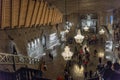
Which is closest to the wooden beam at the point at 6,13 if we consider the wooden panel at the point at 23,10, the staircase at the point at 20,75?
the wooden panel at the point at 23,10

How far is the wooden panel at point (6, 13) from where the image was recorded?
8.87 m

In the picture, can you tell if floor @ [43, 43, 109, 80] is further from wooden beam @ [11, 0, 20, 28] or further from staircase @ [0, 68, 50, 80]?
staircase @ [0, 68, 50, 80]

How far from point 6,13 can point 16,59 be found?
330 cm

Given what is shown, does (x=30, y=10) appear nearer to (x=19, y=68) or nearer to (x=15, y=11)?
(x=15, y=11)

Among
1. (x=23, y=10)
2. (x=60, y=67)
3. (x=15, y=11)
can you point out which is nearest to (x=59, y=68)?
(x=60, y=67)

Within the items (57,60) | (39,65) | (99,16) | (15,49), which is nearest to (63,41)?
(57,60)

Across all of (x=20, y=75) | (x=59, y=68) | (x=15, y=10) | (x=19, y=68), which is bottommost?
(x=59, y=68)

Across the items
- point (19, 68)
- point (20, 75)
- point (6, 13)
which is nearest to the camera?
point (20, 75)

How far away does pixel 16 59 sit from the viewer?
1200 centimetres

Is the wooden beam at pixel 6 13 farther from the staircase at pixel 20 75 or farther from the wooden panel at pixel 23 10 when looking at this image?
the staircase at pixel 20 75

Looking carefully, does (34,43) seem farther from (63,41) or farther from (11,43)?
(63,41)

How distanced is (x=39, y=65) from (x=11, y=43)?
314cm

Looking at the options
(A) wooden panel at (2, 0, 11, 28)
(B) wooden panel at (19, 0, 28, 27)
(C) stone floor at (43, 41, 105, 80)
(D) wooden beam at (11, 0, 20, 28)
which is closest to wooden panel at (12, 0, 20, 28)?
(D) wooden beam at (11, 0, 20, 28)

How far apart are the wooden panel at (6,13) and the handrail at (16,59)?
160 centimetres
